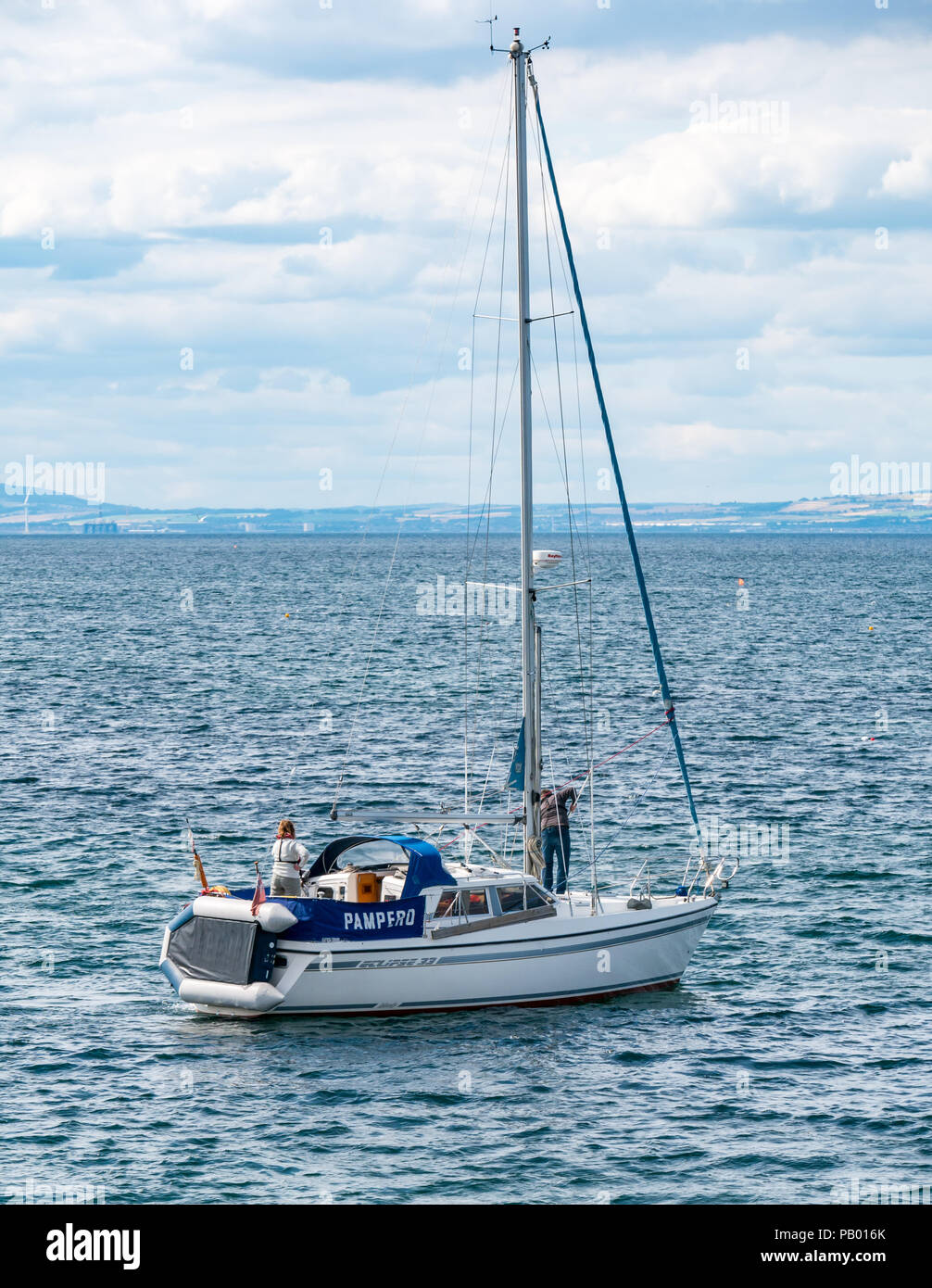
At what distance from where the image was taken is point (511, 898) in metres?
28.5

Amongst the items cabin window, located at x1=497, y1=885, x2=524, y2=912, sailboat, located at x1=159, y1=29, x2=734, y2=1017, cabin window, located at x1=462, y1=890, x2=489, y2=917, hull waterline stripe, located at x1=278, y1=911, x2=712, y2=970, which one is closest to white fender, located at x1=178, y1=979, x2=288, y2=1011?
sailboat, located at x1=159, y1=29, x2=734, y2=1017

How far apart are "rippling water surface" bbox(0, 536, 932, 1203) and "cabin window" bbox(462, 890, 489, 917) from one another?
184cm

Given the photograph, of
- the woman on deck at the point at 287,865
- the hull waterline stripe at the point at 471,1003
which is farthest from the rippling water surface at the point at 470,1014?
the woman on deck at the point at 287,865

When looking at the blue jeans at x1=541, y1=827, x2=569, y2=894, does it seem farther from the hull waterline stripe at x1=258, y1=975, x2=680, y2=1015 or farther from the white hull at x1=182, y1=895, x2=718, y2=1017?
the hull waterline stripe at x1=258, y1=975, x2=680, y2=1015

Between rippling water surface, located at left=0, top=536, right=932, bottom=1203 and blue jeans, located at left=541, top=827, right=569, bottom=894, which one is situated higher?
blue jeans, located at left=541, top=827, right=569, bottom=894

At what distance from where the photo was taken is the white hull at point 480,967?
27266 millimetres

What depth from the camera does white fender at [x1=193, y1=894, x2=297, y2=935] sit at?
2667 cm

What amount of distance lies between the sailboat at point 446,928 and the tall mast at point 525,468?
2 centimetres

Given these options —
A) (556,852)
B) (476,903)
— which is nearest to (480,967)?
(476,903)

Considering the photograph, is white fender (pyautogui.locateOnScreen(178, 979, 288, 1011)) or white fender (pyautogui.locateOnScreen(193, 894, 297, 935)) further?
white fender (pyautogui.locateOnScreen(178, 979, 288, 1011))

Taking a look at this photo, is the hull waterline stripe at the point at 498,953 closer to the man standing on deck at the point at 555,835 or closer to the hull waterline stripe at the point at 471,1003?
the hull waterline stripe at the point at 471,1003

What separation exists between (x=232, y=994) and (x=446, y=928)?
3870 millimetres

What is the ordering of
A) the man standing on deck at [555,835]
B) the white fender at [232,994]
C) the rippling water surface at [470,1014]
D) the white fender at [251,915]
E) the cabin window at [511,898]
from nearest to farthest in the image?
the rippling water surface at [470,1014], the white fender at [251,915], the white fender at [232,994], the cabin window at [511,898], the man standing on deck at [555,835]

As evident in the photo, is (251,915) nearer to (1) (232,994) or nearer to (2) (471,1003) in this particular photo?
(1) (232,994)
